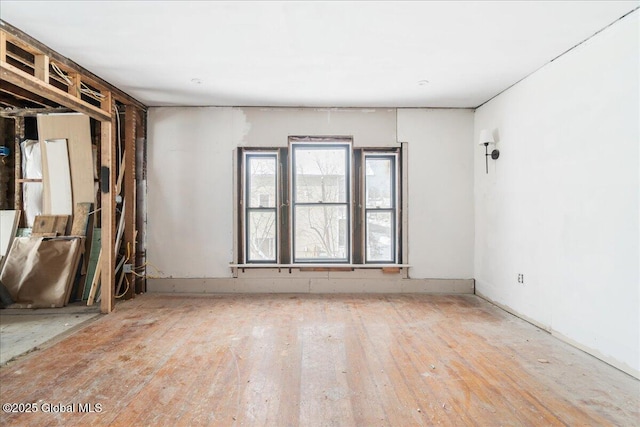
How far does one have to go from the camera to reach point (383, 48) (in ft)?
9.95

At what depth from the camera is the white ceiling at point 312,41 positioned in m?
2.44

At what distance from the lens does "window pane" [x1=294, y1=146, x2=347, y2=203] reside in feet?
16.3

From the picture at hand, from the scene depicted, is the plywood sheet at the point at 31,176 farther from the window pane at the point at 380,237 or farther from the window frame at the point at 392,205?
the window pane at the point at 380,237

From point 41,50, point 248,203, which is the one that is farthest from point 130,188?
point 41,50

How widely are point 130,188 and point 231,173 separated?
133 centimetres

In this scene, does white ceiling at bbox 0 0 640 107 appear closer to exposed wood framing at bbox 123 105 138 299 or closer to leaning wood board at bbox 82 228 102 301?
exposed wood framing at bbox 123 105 138 299

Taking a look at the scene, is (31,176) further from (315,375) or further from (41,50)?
(315,375)

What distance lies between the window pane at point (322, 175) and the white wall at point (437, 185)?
94 cm

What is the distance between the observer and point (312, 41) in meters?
2.90

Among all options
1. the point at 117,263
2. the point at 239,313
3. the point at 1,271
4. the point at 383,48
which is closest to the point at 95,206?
the point at 117,263

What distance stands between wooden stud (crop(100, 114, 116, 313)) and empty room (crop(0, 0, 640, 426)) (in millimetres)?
26

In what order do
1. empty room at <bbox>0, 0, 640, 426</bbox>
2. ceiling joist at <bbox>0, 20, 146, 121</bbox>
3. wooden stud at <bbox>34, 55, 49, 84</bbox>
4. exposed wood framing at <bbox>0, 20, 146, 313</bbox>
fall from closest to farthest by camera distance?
1. empty room at <bbox>0, 0, 640, 426</bbox>
2. ceiling joist at <bbox>0, 20, 146, 121</bbox>
3. exposed wood framing at <bbox>0, 20, 146, 313</bbox>
4. wooden stud at <bbox>34, 55, 49, 84</bbox>

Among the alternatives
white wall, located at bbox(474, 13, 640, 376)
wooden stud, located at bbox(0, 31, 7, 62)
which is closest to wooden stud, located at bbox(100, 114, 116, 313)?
wooden stud, located at bbox(0, 31, 7, 62)

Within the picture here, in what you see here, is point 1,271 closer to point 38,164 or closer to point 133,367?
point 38,164
